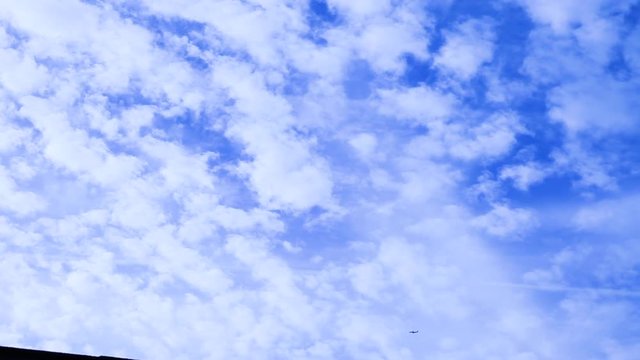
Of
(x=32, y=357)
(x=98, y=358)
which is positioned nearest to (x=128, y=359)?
(x=98, y=358)

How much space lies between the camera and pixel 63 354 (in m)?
25.0

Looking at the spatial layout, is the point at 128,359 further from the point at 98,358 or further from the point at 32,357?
the point at 32,357

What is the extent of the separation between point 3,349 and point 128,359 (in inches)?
148

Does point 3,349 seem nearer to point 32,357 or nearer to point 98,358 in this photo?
point 32,357

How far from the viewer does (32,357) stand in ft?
82.1

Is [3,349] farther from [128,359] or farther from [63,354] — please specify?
[128,359]

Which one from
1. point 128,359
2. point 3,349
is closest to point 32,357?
point 3,349

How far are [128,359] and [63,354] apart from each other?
204cm

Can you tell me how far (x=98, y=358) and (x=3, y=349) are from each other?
283cm

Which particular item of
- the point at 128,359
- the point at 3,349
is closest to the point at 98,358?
the point at 128,359

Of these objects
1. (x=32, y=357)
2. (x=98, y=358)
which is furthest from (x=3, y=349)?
(x=98, y=358)

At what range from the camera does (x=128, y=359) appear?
1024 inches

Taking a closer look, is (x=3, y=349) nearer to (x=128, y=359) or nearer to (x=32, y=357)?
(x=32, y=357)
